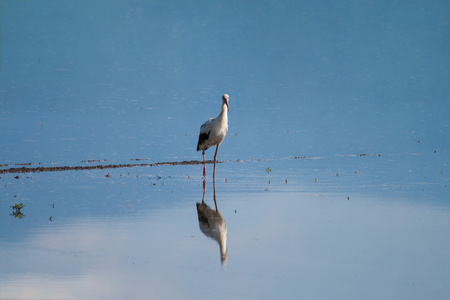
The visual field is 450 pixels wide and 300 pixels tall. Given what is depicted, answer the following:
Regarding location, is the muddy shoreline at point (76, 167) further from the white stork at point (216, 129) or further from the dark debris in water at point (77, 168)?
the white stork at point (216, 129)

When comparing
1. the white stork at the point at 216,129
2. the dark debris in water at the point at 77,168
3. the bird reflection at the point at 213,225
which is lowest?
the bird reflection at the point at 213,225

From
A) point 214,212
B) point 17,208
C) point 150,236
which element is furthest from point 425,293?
point 17,208

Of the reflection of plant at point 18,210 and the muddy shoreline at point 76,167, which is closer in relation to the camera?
the reflection of plant at point 18,210

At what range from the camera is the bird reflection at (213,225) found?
1119 centimetres

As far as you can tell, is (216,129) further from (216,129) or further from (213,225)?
(213,225)

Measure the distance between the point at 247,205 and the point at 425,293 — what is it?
21.9ft

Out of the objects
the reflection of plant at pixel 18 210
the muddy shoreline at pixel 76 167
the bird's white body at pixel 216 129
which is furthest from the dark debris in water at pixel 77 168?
the reflection of plant at pixel 18 210

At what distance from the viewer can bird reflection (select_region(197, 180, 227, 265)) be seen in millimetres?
11188

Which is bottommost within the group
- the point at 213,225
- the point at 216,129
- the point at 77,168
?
the point at 213,225

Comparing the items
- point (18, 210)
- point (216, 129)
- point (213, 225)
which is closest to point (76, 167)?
point (216, 129)

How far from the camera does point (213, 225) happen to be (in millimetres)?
12906

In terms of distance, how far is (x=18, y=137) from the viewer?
3534 centimetres

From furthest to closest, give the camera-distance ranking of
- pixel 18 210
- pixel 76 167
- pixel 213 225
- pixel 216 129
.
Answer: pixel 76 167
pixel 216 129
pixel 18 210
pixel 213 225

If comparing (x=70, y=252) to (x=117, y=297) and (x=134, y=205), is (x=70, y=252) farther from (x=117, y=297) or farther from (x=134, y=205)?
(x=134, y=205)
